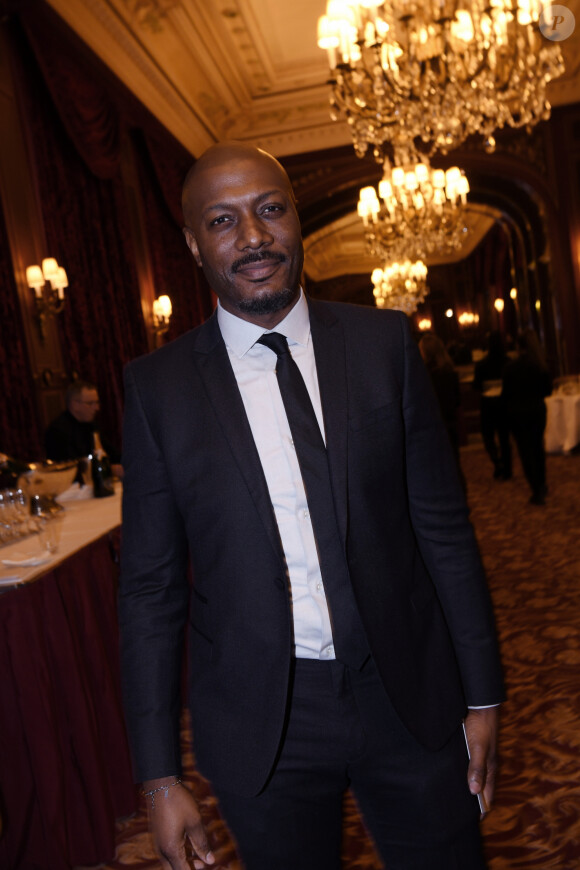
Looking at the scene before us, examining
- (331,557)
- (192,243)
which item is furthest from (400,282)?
(331,557)

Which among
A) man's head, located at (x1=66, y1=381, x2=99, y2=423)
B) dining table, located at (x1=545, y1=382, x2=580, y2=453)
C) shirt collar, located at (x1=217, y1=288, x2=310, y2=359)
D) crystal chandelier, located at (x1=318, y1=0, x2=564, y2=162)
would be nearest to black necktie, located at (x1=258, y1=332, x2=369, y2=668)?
shirt collar, located at (x1=217, y1=288, x2=310, y2=359)

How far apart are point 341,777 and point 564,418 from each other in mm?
9234

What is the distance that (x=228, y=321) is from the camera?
1.34 metres

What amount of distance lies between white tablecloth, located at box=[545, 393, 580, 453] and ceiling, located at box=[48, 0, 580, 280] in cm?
400

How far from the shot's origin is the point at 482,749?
1.28m

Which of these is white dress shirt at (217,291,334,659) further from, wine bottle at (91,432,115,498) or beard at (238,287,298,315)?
wine bottle at (91,432,115,498)

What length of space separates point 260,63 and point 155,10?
200 centimetres

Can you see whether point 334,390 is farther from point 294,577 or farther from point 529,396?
point 529,396

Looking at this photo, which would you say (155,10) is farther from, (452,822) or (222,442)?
(452,822)

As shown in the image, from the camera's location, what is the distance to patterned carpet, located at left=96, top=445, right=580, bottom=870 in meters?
2.40

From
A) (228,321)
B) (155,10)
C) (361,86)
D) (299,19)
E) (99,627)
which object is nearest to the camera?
(228,321)

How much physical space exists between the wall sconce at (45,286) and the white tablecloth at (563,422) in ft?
21.1

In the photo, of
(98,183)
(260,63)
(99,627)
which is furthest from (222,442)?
(260,63)

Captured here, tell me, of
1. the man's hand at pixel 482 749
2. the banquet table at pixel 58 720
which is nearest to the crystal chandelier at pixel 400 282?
the banquet table at pixel 58 720
